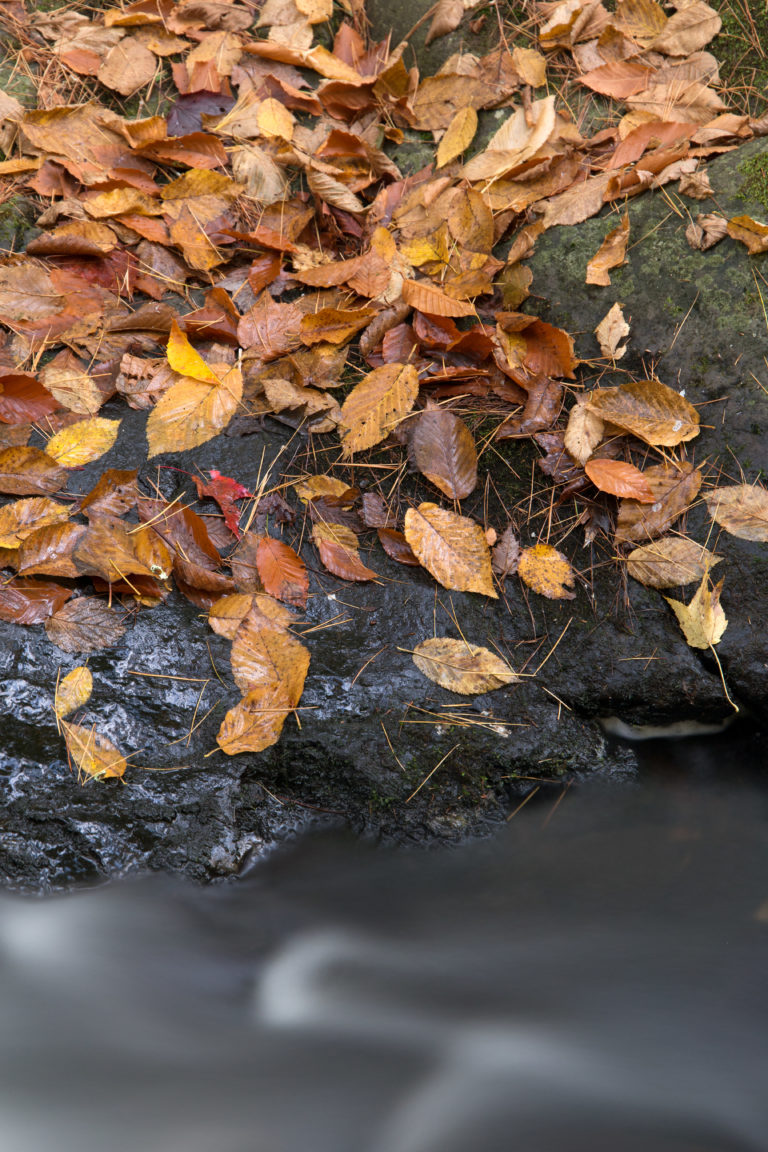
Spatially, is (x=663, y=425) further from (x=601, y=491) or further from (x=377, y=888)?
(x=377, y=888)

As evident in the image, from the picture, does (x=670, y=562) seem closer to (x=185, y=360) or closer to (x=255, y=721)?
(x=255, y=721)

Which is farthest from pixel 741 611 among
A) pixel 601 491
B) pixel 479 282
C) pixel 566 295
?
pixel 479 282

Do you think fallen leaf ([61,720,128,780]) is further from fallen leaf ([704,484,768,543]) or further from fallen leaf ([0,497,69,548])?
fallen leaf ([704,484,768,543])

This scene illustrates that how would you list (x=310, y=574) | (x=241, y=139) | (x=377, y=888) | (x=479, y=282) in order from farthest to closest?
(x=241, y=139) → (x=479, y=282) → (x=310, y=574) → (x=377, y=888)

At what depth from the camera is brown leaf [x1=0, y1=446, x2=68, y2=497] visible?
6.33 feet

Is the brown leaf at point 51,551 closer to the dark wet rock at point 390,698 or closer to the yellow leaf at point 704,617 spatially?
the dark wet rock at point 390,698

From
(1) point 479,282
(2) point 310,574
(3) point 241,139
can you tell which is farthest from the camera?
(3) point 241,139

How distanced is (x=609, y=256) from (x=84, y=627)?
1825 millimetres

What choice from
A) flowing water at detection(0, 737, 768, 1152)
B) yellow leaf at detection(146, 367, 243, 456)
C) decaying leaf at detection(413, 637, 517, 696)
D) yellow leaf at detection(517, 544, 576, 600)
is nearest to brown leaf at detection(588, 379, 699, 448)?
yellow leaf at detection(517, 544, 576, 600)

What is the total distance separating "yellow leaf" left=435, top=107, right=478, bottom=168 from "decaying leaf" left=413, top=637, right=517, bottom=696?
1753mm

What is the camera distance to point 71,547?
72.1 inches

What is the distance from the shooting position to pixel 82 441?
2041 millimetres

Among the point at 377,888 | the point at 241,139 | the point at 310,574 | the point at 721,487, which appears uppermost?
the point at 241,139

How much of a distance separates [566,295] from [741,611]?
1066 mm
